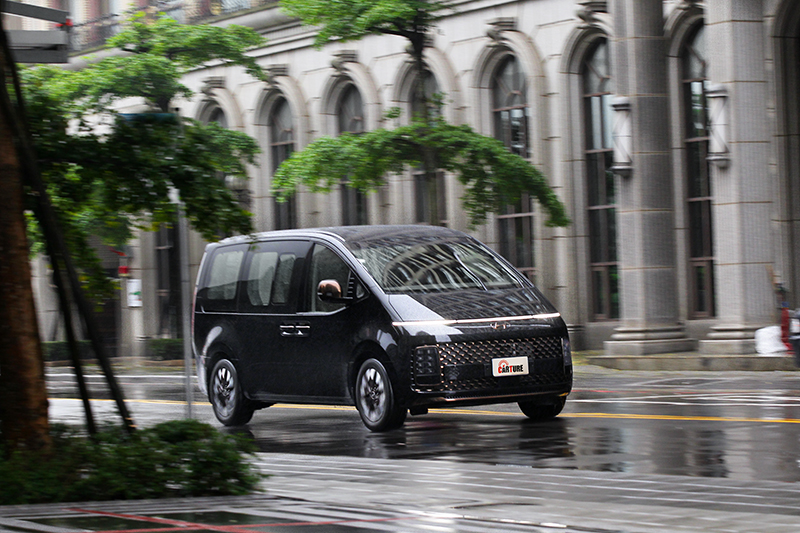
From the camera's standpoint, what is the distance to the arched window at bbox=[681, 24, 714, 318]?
2670 cm

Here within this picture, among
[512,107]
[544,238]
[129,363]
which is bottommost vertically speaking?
[129,363]

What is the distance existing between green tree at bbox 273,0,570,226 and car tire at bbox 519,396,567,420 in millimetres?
10700

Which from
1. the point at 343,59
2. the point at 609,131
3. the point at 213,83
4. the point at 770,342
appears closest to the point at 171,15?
the point at 213,83

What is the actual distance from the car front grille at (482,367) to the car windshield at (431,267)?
0.79 metres

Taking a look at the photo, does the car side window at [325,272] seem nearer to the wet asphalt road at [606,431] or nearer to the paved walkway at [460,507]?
the wet asphalt road at [606,431]

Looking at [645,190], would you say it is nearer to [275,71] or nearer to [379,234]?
[379,234]

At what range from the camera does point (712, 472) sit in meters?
9.34

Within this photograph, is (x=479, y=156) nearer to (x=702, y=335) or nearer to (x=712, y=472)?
(x=702, y=335)

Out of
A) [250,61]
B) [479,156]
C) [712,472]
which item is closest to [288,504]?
[712,472]

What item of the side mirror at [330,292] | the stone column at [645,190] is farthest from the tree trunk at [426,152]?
the side mirror at [330,292]

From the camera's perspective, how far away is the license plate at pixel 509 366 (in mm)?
13164

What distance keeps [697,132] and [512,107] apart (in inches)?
200

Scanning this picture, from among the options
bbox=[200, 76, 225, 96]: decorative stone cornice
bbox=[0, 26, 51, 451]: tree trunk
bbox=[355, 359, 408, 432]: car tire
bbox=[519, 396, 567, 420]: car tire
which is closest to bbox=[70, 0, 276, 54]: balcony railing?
bbox=[200, 76, 225, 96]: decorative stone cornice

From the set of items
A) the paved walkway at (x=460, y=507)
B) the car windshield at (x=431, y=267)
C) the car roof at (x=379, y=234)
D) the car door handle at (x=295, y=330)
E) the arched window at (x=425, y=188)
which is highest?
the arched window at (x=425, y=188)
